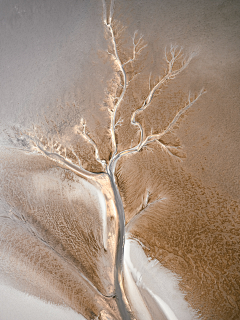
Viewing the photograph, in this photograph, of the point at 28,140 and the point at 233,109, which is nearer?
the point at 233,109

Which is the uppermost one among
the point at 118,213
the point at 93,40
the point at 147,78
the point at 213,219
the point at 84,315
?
the point at 93,40

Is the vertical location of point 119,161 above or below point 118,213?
above

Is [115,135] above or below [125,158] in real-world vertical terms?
above

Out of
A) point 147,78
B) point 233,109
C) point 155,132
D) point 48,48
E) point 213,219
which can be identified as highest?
point 48,48

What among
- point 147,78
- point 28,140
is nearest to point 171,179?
point 147,78

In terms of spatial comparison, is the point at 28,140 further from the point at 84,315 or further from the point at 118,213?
the point at 84,315

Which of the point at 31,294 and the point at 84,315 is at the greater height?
the point at 31,294

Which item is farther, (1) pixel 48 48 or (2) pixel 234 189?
(1) pixel 48 48

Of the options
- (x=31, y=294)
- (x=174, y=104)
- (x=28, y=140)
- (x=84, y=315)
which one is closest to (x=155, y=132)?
(x=174, y=104)

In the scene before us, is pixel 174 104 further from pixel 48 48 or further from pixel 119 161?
pixel 48 48
